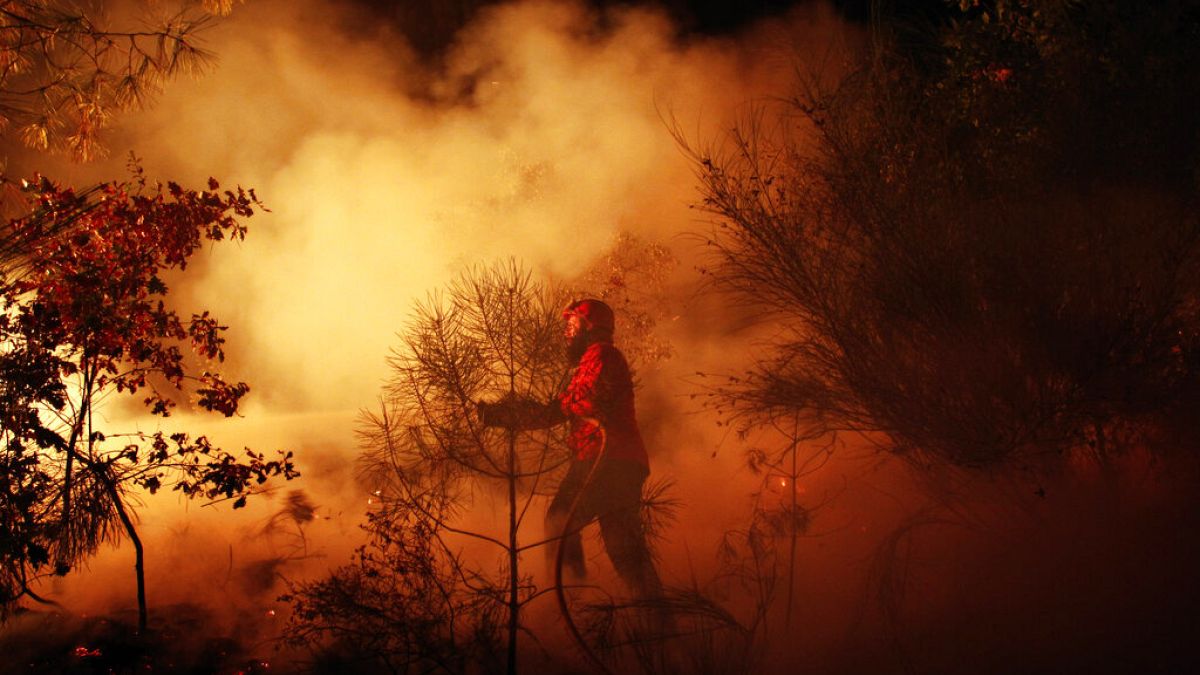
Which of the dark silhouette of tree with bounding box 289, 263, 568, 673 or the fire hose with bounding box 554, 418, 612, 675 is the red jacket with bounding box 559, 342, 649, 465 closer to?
the fire hose with bounding box 554, 418, 612, 675

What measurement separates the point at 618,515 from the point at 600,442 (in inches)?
16.2

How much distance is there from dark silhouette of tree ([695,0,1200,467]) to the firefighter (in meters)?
1.00

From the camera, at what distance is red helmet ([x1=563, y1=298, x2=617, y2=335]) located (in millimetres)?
4469

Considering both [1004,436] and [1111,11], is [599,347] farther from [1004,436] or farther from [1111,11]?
[1111,11]

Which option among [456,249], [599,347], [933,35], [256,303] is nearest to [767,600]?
[599,347]

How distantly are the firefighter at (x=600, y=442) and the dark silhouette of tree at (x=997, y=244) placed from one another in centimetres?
100

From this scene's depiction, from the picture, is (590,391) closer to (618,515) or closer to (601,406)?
(601,406)

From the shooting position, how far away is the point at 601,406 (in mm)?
4191

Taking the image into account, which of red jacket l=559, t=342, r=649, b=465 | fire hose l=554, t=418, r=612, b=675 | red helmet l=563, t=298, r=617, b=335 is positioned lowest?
fire hose l=554, t=418, r=612, b=675

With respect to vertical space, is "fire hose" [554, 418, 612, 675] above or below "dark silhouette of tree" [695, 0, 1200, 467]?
below

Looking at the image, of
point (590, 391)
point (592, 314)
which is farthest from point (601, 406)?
point (592, 314)

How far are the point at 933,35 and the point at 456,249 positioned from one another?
592 cm

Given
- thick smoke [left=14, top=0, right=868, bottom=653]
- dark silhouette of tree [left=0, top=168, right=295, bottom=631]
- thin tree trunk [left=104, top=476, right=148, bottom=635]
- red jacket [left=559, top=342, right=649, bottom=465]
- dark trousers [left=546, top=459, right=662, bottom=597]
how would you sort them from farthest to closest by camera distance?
thick smoke [left=14, top=0, right=868, bottom=653], thin tree trunk [left=104, top=476, right=148, bottom=635], dark trousers [left=546, top=459, right=662, bottom=597], red jacket [left=559, top=342, right=649, bottom=465], dark silhouette of tree [left=0, top=168, right=295, bottom=631]

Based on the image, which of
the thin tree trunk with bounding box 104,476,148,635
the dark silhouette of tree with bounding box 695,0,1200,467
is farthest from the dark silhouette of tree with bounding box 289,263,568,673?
the dark silhouette of tree with bounding box 695,0,1200,467
